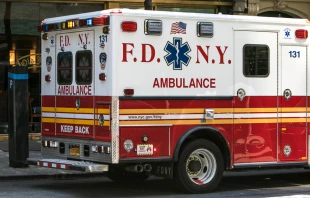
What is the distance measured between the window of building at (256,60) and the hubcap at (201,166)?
5.05 feet

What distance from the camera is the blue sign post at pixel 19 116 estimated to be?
1312cm

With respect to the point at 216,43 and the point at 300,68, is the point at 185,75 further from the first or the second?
the point at 300,68

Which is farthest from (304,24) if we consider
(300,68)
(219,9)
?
(219,9)

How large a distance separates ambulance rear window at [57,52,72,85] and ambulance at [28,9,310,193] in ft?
0.06

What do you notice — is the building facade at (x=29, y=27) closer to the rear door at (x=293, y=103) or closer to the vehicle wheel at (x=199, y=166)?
the rear door at (x=293, y=103)

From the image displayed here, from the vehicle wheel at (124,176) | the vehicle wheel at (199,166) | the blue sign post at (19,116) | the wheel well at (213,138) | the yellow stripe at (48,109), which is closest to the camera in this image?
the vehicle wheel at (199,166)

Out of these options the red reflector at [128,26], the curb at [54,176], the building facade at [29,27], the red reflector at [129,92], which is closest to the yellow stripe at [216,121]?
the red reflector at [129,92]

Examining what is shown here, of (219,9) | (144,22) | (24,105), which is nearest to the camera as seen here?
(144,22)

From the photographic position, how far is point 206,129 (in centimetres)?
1102

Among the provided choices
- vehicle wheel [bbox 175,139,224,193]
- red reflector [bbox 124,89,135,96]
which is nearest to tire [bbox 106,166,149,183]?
vehicle wheel [bbox 175,139,224,193]

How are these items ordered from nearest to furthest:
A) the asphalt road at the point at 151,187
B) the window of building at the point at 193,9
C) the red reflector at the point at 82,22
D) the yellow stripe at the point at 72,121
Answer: the yellow stripe at the point at 72,121
the red reflector at the point at 82,22
the asphalt road at the point at 151,187
the window of building at the point at 193,9

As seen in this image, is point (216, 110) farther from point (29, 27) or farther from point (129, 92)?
Result: point (29, 27)

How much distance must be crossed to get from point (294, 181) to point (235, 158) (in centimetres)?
251

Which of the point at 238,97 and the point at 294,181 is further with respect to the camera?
the point at 294,181
